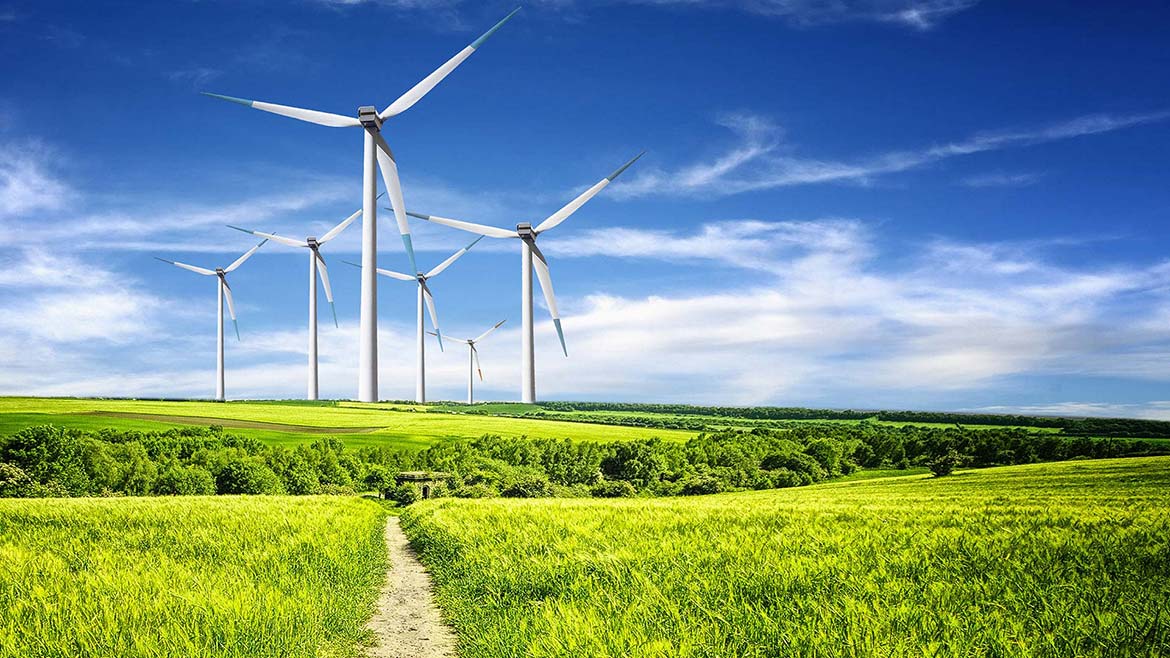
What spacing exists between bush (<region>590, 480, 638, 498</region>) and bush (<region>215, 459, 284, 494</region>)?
77.1ft

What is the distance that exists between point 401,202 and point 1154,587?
87442 mm

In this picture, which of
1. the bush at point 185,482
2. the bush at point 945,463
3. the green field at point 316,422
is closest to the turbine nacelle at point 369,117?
the green field at point 316,422

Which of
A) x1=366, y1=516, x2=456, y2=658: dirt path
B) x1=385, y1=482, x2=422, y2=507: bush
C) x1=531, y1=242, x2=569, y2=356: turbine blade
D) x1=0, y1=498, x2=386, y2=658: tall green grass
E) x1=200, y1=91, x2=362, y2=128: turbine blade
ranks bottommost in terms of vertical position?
x1=385, y1=482, x2=422, y2=507: bush

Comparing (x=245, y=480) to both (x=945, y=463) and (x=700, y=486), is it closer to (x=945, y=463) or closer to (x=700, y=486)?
(x=700, y=486)

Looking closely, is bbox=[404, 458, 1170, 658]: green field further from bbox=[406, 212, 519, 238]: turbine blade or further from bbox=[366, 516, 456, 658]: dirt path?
bbox=[406, 212, 519, 238]: turbine blade

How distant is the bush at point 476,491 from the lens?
56750mm

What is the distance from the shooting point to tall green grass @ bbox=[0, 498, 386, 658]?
33.7ft

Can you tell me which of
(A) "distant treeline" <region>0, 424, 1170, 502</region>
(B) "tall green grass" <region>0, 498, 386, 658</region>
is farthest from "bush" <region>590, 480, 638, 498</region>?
(B) "tall green grass" <region>0, 498, 386, 658</region>

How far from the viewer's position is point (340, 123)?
91.9 meters

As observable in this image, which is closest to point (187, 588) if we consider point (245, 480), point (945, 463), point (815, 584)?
point (815, 584)

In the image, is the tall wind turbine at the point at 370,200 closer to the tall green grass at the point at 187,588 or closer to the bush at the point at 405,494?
the bush at the point at 405,494

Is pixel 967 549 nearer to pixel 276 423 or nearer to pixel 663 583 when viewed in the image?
pixel 663 583

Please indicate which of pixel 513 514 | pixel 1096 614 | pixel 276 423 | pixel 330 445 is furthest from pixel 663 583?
pixel 276 423

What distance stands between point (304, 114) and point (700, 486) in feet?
191
